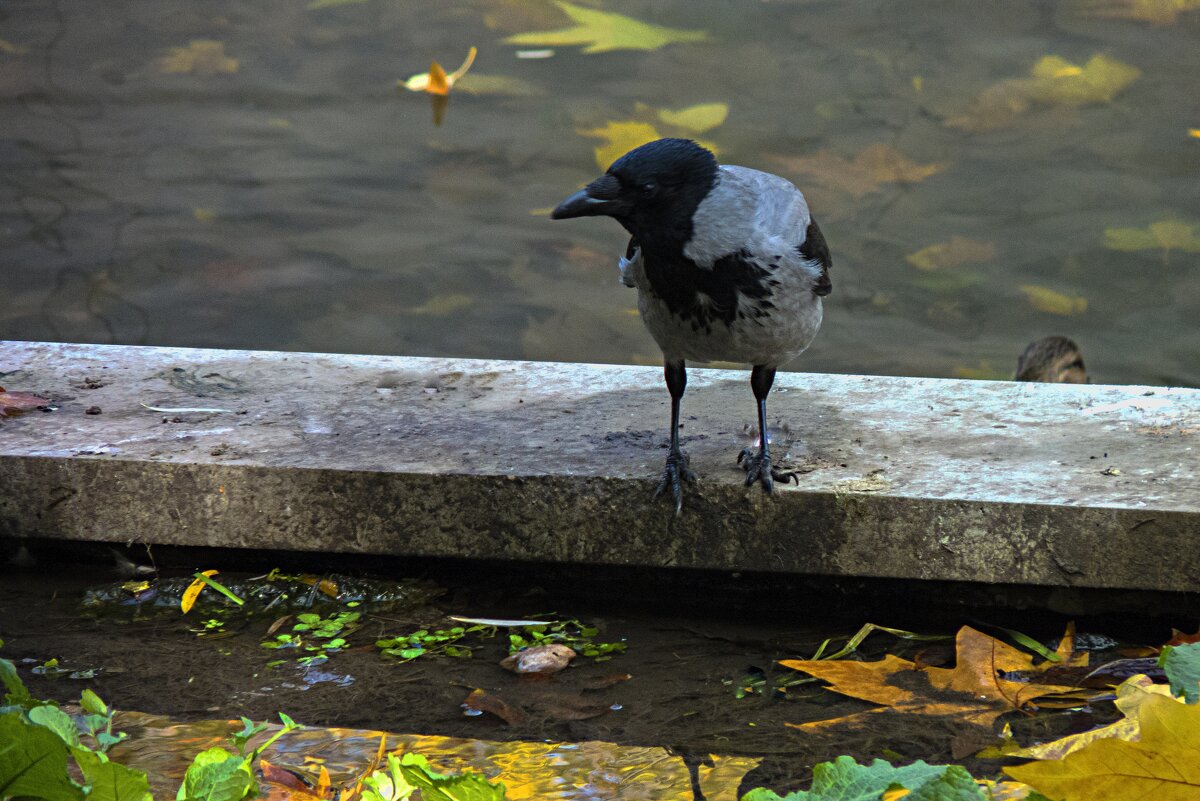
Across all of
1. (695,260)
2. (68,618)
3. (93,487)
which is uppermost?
(695,260)

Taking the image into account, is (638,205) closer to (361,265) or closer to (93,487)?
(93,487)

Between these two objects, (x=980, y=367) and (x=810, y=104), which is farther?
(x=810, y=104)

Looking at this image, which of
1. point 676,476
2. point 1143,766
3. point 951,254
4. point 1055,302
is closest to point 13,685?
point 676,476

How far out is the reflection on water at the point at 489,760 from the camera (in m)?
2.36

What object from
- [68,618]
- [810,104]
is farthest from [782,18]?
[68,618]

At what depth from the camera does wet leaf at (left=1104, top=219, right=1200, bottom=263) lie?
245 inches

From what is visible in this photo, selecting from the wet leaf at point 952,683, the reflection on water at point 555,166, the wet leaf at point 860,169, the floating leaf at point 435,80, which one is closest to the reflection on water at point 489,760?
the wet leaf at point 952,683

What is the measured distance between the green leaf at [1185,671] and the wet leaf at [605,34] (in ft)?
22.0

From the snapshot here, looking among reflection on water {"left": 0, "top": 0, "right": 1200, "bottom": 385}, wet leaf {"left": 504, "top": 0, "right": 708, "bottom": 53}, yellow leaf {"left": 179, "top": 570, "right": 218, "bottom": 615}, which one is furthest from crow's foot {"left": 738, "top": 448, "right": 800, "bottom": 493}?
wet leaf {"left": 504, "top": 0, "right": 708, "bottom": 53}

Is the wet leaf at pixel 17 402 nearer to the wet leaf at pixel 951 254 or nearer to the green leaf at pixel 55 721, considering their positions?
the green leaf at pixel 55 721

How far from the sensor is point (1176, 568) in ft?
9.27

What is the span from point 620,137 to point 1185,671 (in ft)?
17.6

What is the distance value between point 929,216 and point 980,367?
4.43 ft

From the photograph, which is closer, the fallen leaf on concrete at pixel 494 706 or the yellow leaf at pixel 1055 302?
the fallen leaf on concrete at pixel 494 706
